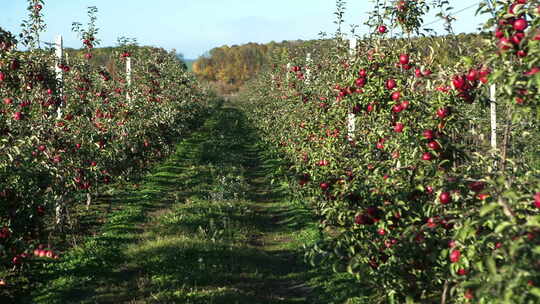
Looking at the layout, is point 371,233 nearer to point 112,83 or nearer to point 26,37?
point 26,37

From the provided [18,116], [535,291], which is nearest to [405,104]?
[535,291]

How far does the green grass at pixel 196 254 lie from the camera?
6.18m

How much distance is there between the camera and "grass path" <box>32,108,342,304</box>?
616cm

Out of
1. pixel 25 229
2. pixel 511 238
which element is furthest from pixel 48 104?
pixel 511 238

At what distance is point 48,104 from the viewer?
7.34 metres

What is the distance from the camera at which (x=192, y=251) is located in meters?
7.60

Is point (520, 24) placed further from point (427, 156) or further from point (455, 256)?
point (455, 256)

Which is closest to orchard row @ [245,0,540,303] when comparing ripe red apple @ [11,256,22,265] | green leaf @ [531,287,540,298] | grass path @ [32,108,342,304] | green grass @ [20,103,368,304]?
green leaf @ [531,287,540,298]

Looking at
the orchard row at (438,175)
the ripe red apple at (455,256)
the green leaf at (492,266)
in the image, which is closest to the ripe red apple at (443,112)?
the orchard row at (438,175)

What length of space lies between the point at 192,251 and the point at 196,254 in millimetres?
136

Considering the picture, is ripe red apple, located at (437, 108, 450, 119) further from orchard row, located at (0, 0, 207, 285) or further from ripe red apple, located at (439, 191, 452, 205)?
orchard row, located at (0, 0, 207, 285)

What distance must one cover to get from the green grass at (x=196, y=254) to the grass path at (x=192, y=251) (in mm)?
16

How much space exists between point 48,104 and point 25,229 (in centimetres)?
223

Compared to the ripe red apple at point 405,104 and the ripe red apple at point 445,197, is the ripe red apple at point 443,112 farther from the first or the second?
the ripe red apple at point 445,197
